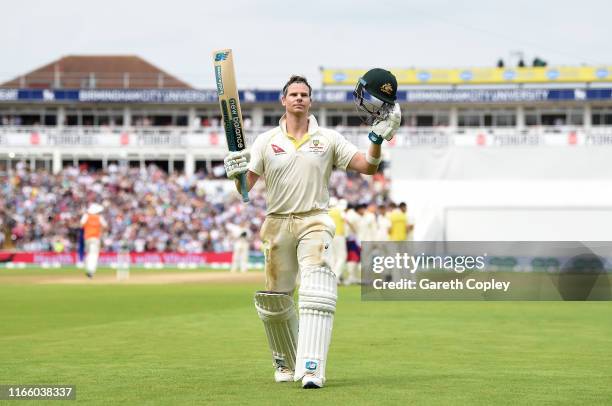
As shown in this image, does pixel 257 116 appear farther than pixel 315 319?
Yes

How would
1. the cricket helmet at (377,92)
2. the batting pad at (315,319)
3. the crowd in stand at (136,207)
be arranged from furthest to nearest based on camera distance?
the crowd in stand at (136,207), the cricket helmet at (377,92), the batting pad at (315,319)

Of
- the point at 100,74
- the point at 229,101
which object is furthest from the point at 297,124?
the point at 100,74

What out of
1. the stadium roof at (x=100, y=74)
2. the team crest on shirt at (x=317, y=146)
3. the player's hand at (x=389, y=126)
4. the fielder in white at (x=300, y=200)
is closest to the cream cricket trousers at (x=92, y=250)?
the fielder in white at (x=300, y=200)

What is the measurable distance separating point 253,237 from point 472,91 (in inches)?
1370

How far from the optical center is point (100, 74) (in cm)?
9594

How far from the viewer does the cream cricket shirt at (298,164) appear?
31.0ft

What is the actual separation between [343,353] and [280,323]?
2.62 m

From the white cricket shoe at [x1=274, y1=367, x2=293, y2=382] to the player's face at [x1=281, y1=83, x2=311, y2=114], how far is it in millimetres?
2091

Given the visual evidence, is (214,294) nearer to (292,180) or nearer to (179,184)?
(292,180)

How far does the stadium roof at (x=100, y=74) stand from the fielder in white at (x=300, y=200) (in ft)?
274

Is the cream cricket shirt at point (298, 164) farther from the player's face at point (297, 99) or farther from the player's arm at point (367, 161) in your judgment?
the player's face at point (297, 99)

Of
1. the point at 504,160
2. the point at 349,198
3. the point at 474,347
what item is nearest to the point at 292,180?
the point at 474,347

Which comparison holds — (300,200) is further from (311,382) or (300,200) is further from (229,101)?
(311,382)

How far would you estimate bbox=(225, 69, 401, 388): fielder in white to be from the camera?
9.16 metres
